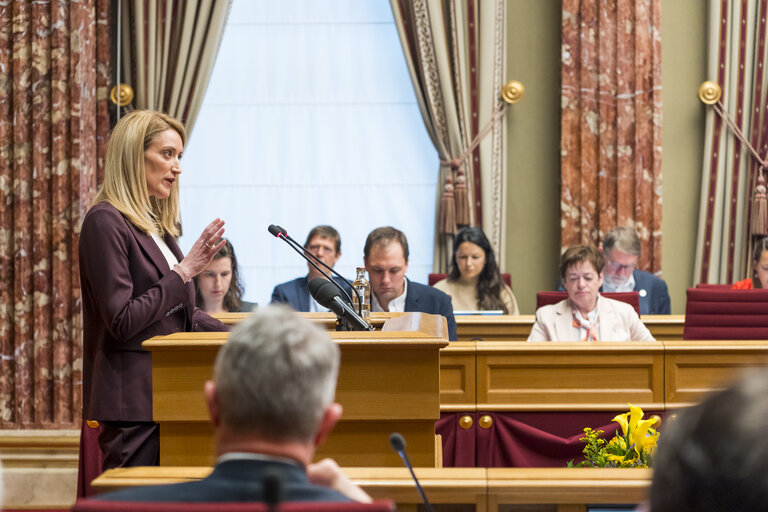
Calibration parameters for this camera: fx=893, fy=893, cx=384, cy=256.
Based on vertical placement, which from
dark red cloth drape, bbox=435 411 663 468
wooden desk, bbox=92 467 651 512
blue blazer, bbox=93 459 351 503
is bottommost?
dark red cloth drape, bbox=435 411 663 468

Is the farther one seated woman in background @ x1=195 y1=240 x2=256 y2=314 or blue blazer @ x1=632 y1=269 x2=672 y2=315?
blue blazer @ x1=632 y1=269 x2=672 y2=315

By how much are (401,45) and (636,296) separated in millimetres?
2901

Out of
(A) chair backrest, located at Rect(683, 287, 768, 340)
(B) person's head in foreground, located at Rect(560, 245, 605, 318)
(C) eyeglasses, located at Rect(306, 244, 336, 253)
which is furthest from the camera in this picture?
(C) eyeglasses, located at Rect(306, 244, 336, 253)

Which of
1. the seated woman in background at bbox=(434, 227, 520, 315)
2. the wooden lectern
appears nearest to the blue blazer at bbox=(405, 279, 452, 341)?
the seated woman in background at bbox=(434, 227, 520, 315)

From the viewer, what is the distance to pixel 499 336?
5438 millimetres

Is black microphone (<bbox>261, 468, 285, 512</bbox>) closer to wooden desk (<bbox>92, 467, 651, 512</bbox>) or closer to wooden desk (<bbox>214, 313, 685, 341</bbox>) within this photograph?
wooden desk (<bbox>92, 467, 651, 512</bbox>)

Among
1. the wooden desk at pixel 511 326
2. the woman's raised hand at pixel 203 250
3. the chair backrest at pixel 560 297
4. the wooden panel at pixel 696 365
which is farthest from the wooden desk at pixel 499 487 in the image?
the wooden desk at pixel 511 326

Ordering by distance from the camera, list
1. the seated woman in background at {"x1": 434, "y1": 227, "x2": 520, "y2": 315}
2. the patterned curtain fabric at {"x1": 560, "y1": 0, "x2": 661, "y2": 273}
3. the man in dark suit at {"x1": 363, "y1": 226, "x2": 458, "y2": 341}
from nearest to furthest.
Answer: the man in dark suit at {"x1": 363, "y1": 226, "x2": 458, "y2": 341} → the seated woman in background at {"x1": 434, "y1": 227, "x2": 520, "y2": 315} → the patterned curtain fabric at {"x1": 560, "y1": 0, "x2": 661, "y2": 273}

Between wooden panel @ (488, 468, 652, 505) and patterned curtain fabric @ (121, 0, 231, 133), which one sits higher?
patterned curtain fabric @ (121, 0, 231, 133)

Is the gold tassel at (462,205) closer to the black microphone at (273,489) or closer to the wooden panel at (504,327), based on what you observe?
the wooden panel at (504,327)

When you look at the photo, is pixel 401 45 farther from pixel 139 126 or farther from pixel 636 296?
pixel 139 126

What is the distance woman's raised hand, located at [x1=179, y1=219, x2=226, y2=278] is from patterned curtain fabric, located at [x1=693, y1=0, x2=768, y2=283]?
17.0ft

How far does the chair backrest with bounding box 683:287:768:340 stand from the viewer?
15.0 feet

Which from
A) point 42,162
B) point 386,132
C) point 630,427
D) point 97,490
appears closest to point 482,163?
point 386,132
